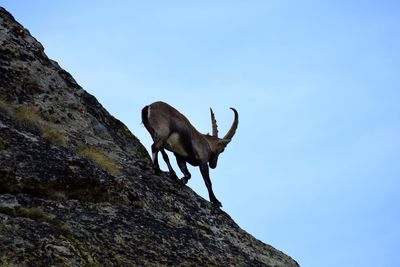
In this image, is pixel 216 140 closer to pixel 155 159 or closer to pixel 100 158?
pixel 155 159

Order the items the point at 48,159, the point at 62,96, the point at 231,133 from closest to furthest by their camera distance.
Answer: the point at 48,159 → the point at 62,96 → the point at 231,133

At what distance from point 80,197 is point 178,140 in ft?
19.9

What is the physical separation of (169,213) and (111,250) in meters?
2.83

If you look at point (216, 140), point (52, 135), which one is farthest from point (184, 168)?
point (52, 135)

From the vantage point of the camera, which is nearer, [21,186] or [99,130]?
[21,186]

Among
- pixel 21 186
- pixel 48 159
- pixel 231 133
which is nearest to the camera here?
pixel 21 186

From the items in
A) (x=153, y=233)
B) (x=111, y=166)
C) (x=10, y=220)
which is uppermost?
(x=111, y=166)

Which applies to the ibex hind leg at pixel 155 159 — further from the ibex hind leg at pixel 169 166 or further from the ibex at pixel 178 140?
the ibex hind leg at pixel 169 166

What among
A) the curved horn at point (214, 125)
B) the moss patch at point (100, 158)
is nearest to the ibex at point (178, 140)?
the curved horn at point (214, 125)

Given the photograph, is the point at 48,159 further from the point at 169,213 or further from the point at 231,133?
the point at 231,133

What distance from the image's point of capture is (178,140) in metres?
18.8

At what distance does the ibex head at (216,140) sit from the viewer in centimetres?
2181

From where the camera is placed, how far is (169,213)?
14367 millimetres

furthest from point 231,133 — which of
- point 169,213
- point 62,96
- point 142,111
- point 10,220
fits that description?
point 10,220
